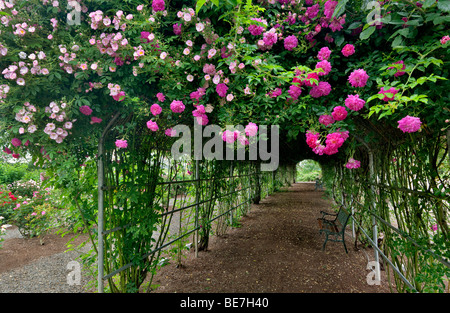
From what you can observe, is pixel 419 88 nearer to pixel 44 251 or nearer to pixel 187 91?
pixel 187 91

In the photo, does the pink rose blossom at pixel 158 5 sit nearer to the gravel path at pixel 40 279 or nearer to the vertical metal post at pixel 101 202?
the vertical metal post at pixel 101 202

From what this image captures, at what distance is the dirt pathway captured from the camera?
283 cm

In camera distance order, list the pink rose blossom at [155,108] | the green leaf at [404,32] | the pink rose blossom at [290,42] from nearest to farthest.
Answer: the green leaf at [404,32] → the pink rose blossom at [290,42] → the pink rose blossom at [155,108]

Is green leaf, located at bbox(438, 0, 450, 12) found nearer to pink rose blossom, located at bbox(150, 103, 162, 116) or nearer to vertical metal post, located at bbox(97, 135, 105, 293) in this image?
pink rose blossom, located at bbox(150, 103, 162, 116)

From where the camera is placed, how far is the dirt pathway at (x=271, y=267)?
2.83m

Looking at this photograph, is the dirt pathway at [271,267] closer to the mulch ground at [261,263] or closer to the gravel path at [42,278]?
the mulch ground at [261,263]

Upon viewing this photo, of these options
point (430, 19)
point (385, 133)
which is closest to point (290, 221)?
point (385, 133)

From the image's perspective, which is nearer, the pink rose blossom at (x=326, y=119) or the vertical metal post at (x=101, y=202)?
the pink rose blossom at (x=326, y=119)

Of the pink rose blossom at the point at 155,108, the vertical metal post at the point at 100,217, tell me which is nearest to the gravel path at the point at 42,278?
the vertical metal post at the point at 100,217

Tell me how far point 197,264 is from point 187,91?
2.63 metres

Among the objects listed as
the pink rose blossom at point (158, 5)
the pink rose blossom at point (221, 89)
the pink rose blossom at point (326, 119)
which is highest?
the pink rose blossom at point (158, 5)

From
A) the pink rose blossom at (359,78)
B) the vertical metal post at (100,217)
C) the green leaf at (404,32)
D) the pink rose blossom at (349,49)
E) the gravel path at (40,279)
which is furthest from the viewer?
the gravel path at (40,279)

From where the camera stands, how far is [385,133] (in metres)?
2.14

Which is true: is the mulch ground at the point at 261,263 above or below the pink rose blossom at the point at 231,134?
below
